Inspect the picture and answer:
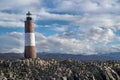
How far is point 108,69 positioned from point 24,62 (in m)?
31.2

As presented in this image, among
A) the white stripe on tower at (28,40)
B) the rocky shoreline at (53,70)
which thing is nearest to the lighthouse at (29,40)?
the white stripe on tower at (28,40)

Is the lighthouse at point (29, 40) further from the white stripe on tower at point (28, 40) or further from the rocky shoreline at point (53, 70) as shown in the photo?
the rocky shoreline at point (53, 70)

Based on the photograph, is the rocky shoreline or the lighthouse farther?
the lighthouse

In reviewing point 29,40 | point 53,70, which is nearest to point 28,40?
point 29,40

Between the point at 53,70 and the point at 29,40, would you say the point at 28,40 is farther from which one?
the point at 53,70

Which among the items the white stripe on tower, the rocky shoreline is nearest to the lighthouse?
the white stripe on tower

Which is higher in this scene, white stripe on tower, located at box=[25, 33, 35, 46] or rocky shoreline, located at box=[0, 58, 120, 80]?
white stripe on tower, located at box=[25, 33, 35, 46]

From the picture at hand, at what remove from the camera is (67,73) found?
13712 cm

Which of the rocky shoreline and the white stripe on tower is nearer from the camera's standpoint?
the rocky shoreline

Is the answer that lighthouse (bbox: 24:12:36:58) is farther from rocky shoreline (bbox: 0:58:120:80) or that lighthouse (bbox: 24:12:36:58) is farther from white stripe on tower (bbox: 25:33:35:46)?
rocky shoreline (bbox: 0:58:120:80)

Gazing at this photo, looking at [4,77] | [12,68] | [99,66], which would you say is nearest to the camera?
[4,77]

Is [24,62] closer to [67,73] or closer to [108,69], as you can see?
[67,73]

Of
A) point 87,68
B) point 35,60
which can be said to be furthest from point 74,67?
point 35,60

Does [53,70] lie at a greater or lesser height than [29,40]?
lesser
